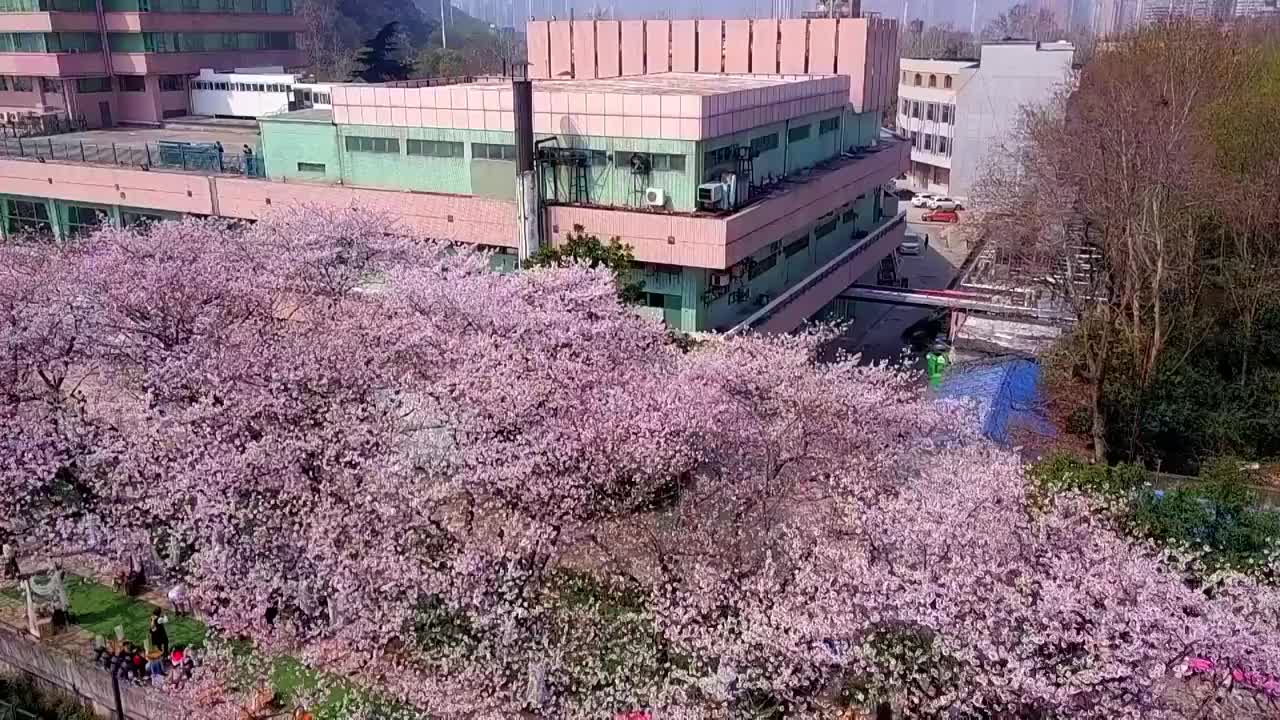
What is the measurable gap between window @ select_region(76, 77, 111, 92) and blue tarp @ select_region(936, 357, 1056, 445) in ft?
115

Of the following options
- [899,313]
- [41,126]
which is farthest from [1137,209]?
[41,126]

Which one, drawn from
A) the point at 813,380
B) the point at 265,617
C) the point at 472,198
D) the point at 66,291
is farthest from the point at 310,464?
the point at 472,198

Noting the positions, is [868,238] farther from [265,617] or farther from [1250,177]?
[265,617]

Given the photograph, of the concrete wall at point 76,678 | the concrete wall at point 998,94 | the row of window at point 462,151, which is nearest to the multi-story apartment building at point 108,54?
the row of window at point 462,151

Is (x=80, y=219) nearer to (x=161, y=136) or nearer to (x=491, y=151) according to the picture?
(x=161, y=136)

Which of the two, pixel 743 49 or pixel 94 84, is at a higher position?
pixel 743 49

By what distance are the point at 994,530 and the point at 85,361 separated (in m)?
13.2

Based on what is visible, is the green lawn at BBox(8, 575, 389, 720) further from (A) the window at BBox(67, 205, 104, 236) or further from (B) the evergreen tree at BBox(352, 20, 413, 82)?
(B) the evergreen tree at BBox(352, 20, 413, 82)

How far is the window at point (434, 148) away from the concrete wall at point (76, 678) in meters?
13.3

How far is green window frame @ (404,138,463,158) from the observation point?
23.0 m

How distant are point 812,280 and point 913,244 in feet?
59.1

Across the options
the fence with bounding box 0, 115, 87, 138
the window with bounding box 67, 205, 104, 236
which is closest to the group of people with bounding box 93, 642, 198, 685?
the window with bounding box 67, 205, 104, 236

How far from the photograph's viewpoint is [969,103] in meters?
49.4

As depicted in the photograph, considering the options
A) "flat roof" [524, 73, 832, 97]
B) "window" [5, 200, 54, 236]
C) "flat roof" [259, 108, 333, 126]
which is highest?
"flat roof" [524, 73, 832, 97]
